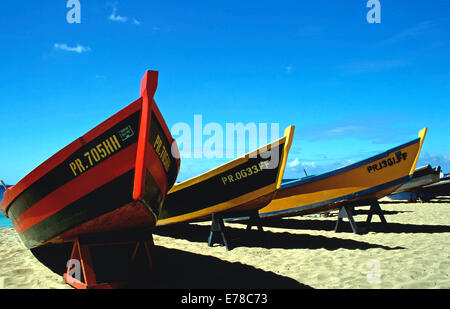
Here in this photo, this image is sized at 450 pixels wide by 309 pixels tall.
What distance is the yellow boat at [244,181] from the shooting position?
21.0 ft

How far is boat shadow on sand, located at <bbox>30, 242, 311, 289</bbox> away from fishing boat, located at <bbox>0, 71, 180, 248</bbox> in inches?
38.6

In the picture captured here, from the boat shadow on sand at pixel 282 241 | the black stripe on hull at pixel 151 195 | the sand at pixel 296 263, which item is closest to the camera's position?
the black stripe on hull at pixel 151 195

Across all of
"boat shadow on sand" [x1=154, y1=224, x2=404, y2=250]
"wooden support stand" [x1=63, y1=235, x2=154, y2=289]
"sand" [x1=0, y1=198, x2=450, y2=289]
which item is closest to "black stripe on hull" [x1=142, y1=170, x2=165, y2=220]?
"wooden support stand" [x1=63, y1=235, x2=154, y2=289]

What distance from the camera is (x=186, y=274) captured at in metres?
4.45

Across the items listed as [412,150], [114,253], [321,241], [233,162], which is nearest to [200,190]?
[233,162]

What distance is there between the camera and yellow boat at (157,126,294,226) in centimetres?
639

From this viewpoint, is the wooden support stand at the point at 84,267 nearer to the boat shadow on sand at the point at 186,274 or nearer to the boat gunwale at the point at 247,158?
the boat shadow on sand at the point at 186,274

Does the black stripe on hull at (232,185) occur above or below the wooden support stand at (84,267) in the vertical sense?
above

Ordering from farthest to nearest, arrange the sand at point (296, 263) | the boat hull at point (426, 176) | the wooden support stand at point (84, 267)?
the boat hull at point (426, 176) → the sand at point (296, 263) → the wooden support stand at point (84, 267)

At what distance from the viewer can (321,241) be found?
6.68 metres

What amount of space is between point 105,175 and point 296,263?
11.4ft

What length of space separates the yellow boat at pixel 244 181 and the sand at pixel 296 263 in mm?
1002

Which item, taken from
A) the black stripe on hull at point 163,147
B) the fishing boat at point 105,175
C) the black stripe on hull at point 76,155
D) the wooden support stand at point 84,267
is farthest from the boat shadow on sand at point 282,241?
Result: the black stripe on hull at point 76,155

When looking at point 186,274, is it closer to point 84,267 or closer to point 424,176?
point 84,267
